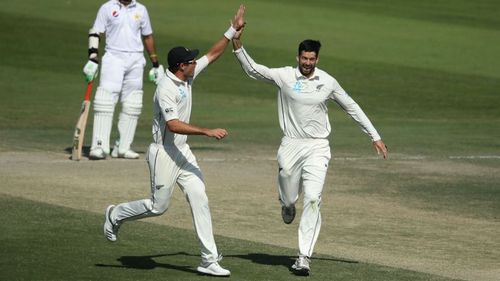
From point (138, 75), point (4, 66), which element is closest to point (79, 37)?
point (4, 66)

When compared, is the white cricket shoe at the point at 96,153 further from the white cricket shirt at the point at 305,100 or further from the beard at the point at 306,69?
the beard at the point at 306,69

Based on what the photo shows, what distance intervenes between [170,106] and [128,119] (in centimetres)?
734

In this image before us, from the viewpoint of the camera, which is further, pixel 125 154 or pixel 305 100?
pixel 125 154

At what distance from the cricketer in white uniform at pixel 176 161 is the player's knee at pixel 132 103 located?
696 cm

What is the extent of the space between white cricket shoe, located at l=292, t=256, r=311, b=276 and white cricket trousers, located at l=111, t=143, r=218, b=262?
0.72m

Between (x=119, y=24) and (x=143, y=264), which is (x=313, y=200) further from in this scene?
(x=119, y=24)

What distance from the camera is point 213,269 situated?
37.0 ft

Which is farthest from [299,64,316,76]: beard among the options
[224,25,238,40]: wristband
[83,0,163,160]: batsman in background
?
[83,0,163,160]: batsman in background

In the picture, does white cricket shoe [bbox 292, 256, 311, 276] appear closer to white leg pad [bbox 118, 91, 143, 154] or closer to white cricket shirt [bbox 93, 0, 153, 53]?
white leg pad [bbox 118, 91, 143, 154]

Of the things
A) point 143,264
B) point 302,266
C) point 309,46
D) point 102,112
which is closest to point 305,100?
point 309,46

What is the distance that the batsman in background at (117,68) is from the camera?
60.9 ft

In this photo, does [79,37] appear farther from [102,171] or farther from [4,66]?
[102,171]

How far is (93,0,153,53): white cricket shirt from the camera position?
18.6m

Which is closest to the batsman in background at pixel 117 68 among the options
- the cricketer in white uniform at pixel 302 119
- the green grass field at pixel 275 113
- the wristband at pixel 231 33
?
the green grass field at pixel 275 113
